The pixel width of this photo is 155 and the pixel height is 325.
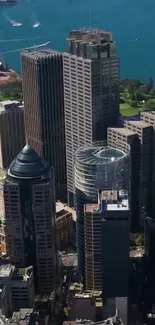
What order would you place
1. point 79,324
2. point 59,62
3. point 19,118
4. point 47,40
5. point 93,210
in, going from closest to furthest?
point 79,324
point 93,210
point 59,62
point 19,118
point 47,40

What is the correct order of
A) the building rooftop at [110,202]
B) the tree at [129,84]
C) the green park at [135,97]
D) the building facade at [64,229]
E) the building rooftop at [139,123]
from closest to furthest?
the building rooftop at [110,202], the building rooftop at [139,123], the building facade at [64,229], the green park at [135,97], the tree at [129,84]

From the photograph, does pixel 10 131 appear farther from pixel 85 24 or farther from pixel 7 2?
pixel 7 2

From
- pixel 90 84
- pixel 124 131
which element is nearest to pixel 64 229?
pixel 124 131

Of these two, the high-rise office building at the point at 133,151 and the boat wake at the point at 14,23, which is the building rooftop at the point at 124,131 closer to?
the high-rise office building at the point at 133,151

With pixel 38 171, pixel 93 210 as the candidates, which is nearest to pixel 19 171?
pixel 38 171

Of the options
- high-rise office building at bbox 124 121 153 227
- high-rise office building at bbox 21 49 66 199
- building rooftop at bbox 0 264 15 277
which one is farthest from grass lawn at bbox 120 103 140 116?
building rooftop at bbox 0 264 15 277

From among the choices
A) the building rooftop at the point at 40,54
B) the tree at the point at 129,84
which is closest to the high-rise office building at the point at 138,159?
the building rooftop at the point at 40,54

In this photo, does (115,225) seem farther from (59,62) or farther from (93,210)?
(59,62)
